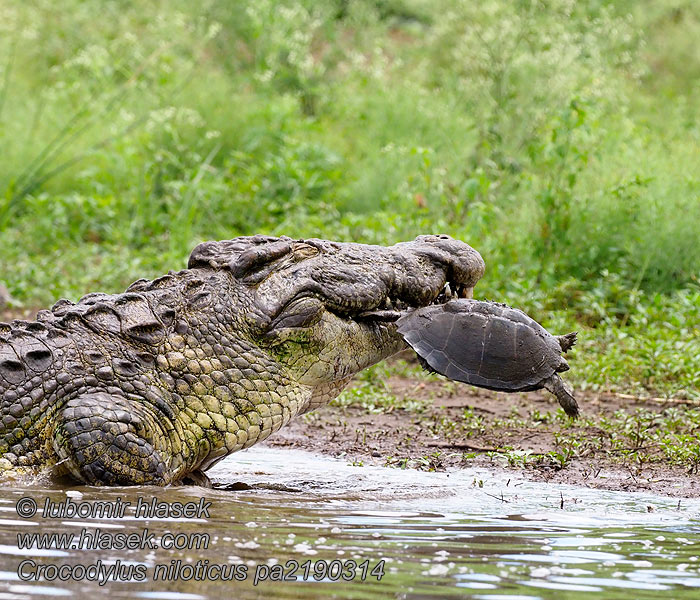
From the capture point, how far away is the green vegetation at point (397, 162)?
8.32 meters

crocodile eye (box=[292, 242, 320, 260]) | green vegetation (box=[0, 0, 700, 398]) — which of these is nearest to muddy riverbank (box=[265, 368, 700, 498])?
green vegetation (box=[0, 0, 700, 398])

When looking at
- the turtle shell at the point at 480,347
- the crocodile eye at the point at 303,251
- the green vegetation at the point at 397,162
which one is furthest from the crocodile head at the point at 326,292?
the green vegetation at the point at 397,162

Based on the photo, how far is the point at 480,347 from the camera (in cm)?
404

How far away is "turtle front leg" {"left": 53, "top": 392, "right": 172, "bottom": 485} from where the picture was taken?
12.3 feet

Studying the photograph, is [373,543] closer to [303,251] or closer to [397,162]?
[303,251]

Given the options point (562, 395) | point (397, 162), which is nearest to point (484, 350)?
point (562, 395)

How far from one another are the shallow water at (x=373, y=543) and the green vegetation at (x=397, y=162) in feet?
9.18

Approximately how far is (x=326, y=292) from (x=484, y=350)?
0.65 meters

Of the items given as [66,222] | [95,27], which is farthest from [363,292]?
[95,27]

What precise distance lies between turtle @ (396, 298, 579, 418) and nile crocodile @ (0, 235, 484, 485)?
0.19 meters

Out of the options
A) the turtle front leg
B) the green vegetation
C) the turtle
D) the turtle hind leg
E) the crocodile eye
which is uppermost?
the crocodile eye

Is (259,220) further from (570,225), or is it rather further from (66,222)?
(570,225)

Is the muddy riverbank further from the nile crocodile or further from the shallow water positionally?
the nile crocodile

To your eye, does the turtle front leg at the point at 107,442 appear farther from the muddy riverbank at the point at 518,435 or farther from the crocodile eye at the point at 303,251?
the muddy riverbank at the point at 518,435
